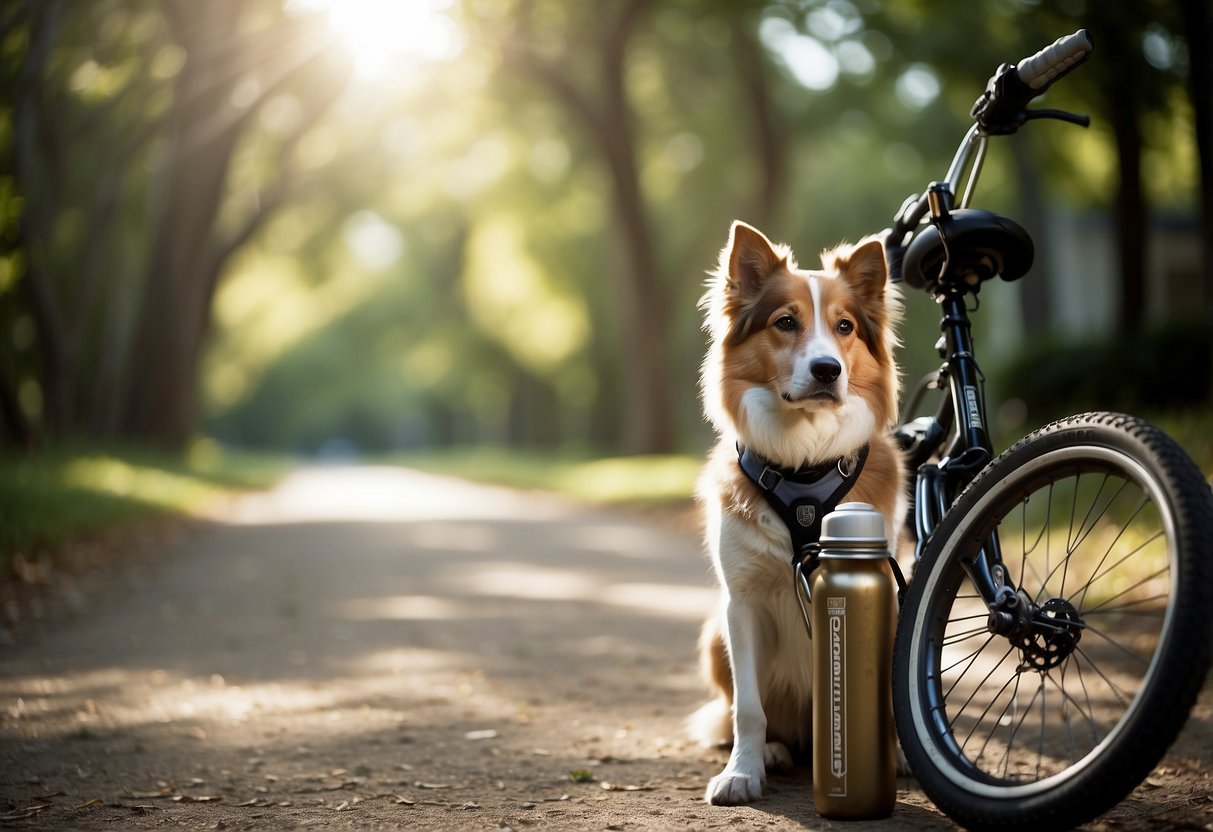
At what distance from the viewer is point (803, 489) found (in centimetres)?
354

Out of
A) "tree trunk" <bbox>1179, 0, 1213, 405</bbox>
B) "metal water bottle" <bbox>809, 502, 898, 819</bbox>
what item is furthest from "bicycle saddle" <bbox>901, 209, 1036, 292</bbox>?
"tree trunk" <bbox>1179, 0, 1213, 405</bbox>

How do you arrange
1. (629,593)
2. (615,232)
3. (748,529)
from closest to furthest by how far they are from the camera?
(748,529), (629,593), (615,232)

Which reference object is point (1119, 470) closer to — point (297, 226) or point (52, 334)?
point (52, 334)

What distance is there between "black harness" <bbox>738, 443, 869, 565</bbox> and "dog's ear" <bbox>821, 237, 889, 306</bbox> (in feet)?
1.61

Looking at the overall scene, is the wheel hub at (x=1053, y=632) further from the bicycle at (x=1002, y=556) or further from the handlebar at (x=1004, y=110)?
the handlebar at (x=1004, y=110)

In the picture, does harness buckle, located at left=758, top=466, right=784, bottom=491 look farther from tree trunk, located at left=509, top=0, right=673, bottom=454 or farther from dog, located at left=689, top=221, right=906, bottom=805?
tree trunk, located at left=509, top=0, right=673, bottom=454

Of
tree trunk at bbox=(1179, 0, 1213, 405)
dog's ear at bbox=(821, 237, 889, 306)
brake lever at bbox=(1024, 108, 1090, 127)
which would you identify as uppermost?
tree trunk at bbox=(1179, 0, 1213, 405)

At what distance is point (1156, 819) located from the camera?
3.02 m

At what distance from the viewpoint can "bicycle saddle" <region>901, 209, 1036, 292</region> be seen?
3.54 meters

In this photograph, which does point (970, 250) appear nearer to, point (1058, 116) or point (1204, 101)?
point (1058, 116)

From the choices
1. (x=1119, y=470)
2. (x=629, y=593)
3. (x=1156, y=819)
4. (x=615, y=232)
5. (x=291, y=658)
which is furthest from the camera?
(x=615, y=232)

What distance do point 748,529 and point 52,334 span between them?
14.9 m

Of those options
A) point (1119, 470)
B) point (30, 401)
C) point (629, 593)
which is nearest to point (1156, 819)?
point (1119, 470)

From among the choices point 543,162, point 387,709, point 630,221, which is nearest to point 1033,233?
point 630,221
